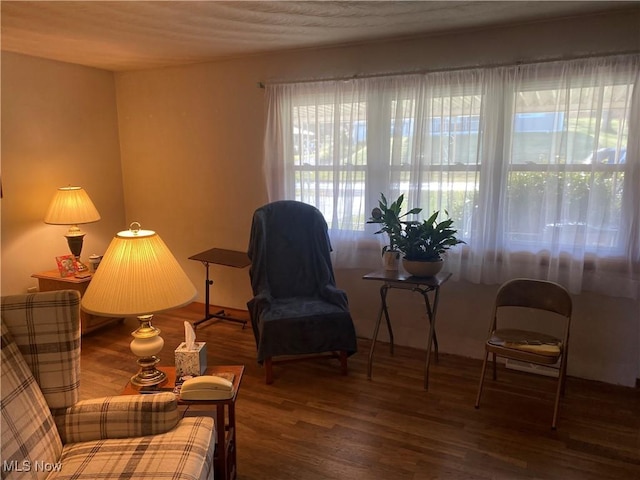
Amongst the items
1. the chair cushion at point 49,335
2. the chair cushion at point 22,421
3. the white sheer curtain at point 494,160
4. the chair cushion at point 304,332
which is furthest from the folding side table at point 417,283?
the chair cushion at point 22,421

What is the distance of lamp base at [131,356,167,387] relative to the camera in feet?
6.21

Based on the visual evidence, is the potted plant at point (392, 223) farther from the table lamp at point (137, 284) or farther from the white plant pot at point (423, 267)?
the table lamp at point (137, 284)

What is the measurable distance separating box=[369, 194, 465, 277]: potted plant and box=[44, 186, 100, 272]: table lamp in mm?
2344

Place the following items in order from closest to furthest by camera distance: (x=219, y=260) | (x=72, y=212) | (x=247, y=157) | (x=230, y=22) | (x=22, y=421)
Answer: (x=22, y=421), (x=230, y=22), (x=72, y=212), (x=219, y=260), (x=247, y=157)

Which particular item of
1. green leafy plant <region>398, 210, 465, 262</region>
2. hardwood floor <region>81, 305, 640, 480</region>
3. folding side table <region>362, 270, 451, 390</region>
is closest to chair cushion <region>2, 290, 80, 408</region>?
hardwood floor <region>81, 305, 640, 480</region>

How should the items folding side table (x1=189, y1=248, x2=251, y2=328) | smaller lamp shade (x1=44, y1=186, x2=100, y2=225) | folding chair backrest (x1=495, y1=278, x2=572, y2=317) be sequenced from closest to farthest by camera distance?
folding chair backrest (x1=495, y1=278, x2=572, y2=317), smaller lamp shade (x1=44, y1=186, x2=100, y2=225), folding side table (x1=189, y1=248, x2=251, y2=328)

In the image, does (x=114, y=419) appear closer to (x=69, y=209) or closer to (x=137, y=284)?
(x=137, y=284)

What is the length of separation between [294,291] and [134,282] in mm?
1725

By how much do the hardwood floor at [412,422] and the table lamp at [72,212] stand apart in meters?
0.97

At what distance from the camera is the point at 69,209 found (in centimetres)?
349

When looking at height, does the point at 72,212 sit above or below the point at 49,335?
above

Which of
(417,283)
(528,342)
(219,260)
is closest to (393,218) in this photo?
(417,283)

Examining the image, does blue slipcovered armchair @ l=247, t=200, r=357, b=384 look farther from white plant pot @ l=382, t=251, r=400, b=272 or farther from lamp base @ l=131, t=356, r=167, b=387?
lamp base @ l=131, t=356, r=167, b=387

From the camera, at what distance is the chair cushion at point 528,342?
97.0 inches
